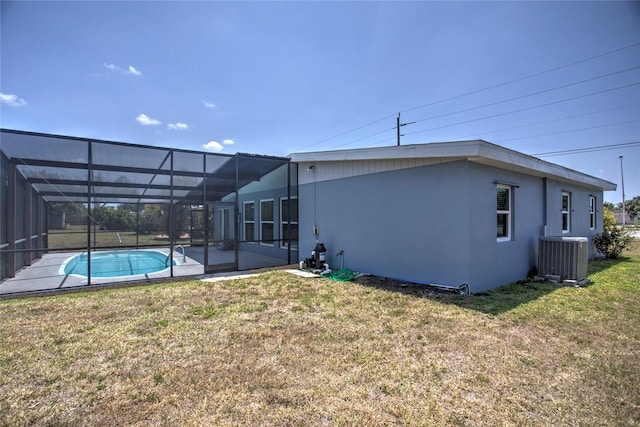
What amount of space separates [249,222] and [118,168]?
5004mm

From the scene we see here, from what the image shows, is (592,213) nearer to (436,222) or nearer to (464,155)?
(436,222)

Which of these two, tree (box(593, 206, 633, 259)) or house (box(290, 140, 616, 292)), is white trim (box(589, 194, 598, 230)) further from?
house (box(290, 140, 616, 292))

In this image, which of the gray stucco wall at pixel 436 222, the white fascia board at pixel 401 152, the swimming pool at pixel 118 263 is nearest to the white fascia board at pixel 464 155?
the white fascia board at pixel 401 152

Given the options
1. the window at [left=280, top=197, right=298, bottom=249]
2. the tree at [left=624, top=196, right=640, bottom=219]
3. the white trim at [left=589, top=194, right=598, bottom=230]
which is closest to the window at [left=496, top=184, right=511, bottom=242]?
the window at [left=280, top=197, right=298, bottom=249]

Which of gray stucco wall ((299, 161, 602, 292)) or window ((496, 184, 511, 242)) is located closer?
gray stucco wall ((299, 161, 602, 292))

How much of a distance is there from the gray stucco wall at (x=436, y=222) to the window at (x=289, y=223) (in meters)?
0.98

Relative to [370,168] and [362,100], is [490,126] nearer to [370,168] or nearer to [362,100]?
[362,100]

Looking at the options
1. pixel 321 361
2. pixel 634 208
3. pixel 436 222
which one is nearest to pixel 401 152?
pixel 436 222

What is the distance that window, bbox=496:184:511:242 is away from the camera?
658 cm

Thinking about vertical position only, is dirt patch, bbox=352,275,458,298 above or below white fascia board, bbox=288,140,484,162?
below

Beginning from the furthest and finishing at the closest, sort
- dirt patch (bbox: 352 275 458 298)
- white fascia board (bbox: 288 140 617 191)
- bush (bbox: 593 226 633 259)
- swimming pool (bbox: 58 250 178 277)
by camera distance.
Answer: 1. bush (bbox: 593 226 633 259)
2. swimming pool (bbox: 58 250 178 277)
3. dirt patch (bbox: 352 275 458 298)
4. white fascia board (bbox: 288 140 617 191)

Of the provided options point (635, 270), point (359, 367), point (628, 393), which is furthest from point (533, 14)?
point (359, 367)

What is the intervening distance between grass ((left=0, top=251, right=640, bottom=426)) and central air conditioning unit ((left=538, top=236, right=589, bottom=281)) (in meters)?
1.13

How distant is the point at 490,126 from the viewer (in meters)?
20.5
